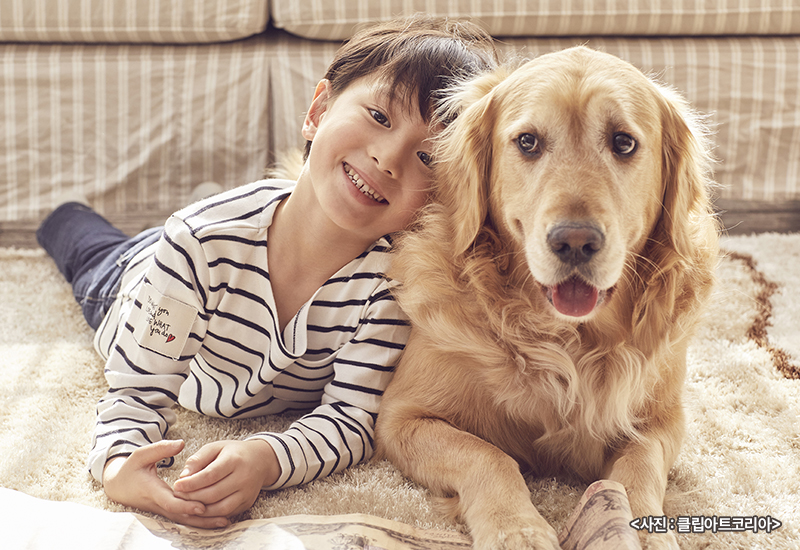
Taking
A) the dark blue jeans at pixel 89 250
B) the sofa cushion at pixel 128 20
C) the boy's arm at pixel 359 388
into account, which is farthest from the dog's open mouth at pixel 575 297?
the sofa cushion at pixel 128 20

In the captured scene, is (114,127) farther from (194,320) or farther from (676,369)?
(676,369)

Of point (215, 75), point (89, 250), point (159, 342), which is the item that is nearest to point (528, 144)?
point (159, 342)

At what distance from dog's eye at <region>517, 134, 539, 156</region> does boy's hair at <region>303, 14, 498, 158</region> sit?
0.26m

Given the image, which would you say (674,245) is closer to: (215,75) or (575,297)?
(575,297)

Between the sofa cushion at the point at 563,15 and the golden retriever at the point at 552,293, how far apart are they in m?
1.24

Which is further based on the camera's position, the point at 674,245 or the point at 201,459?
the point at 674,245

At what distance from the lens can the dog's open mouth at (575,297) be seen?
1.09 metres

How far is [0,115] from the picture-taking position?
8.15ft

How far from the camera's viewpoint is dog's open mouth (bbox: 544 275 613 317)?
1.09m

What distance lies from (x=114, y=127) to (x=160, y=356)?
5.11 ft

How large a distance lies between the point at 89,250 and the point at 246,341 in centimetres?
94

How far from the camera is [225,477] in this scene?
1.06 m

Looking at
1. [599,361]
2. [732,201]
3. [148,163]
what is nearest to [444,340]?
[599,361]

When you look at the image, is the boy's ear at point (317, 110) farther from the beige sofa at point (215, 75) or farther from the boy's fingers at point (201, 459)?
the beige sofa at point (215, 75)
